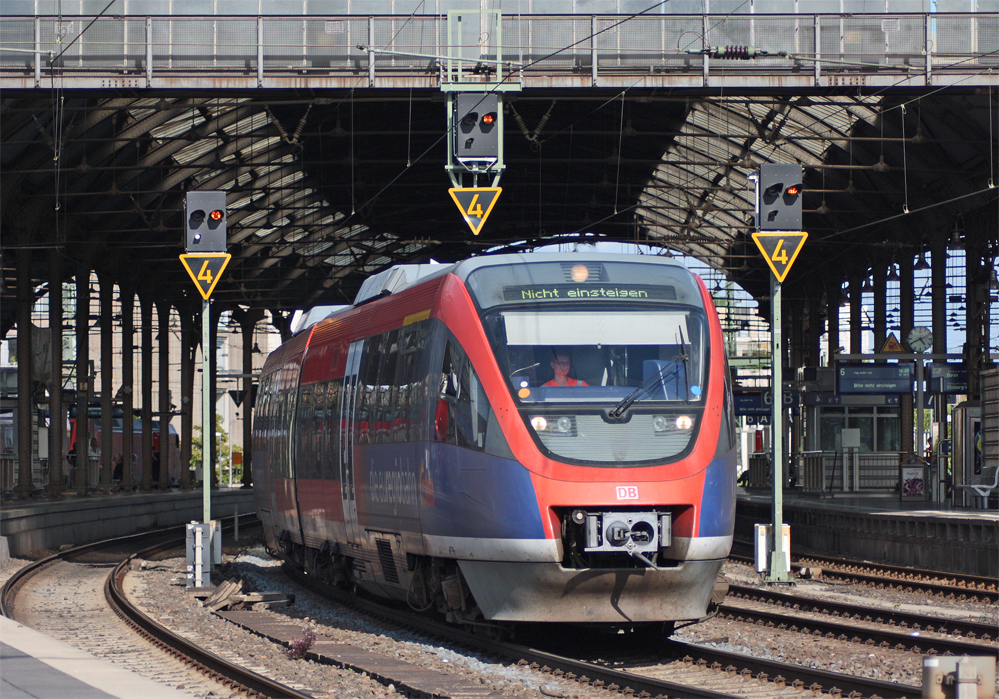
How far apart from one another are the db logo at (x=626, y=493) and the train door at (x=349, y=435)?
5.02 m

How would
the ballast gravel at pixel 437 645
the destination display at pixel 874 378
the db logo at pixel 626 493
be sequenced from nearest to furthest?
the ballast gravel at pixel 437 645
the db logo at pixel 626 493
the destination display at pixel 874 378

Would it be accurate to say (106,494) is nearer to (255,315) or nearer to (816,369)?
(255,315)

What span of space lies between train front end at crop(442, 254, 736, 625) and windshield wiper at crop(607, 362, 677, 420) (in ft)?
0.04

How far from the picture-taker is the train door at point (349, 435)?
15844 mm

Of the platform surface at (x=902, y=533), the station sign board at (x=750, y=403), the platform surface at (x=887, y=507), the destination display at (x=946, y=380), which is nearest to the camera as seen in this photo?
the platform surface at (x=902, y=533)

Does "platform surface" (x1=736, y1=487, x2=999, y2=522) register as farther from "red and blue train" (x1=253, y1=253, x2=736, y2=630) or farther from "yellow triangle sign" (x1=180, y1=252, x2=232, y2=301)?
"yellow triangle sign" (x1=180, y1=252, x2=232, y2=301)

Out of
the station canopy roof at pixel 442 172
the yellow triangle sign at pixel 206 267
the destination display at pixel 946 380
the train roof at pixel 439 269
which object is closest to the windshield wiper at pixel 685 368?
the train roof at pixel 439 269

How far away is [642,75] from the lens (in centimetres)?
2370

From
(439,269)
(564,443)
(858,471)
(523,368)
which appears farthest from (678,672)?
(858,471)

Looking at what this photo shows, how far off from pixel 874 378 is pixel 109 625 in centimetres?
1966

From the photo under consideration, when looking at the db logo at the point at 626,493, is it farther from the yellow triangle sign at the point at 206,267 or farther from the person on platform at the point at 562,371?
the yellow triangle sign at the point at 206,267

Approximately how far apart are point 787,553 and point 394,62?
11.2m

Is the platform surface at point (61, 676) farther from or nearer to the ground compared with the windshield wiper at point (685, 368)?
nearer to the ground

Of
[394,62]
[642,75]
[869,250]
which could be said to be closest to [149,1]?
[394,62]
